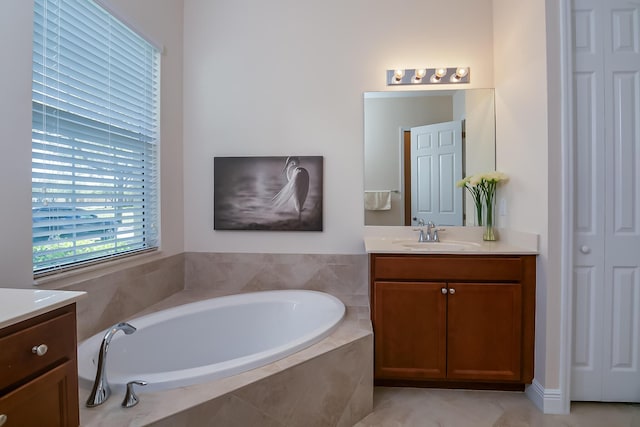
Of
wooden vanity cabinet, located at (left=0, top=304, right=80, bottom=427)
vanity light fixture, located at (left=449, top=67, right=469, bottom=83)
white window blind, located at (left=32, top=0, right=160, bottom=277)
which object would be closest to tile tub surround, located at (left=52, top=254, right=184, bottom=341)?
white window blind, located at (left=32, top=0, right=160, bottom=277)

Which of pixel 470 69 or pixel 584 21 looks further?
pixel 470 69

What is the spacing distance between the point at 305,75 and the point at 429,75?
96 cm

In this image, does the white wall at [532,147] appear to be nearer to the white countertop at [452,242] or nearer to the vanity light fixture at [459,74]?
the white countertop at [452,242]

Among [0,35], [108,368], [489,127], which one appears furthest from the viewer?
[489,127]

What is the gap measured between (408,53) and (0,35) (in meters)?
2.35

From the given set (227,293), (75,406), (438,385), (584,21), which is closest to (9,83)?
(75,406)

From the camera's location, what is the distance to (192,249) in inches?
101

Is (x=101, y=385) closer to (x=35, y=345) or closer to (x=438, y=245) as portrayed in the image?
(x=35, y=345)

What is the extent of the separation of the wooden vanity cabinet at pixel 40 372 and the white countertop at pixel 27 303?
28 millimetres

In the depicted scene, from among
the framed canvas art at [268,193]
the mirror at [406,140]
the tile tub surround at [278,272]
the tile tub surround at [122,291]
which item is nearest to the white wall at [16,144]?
the tile tub surround at [122,291]

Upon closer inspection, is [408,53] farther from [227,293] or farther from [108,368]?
[108,368]

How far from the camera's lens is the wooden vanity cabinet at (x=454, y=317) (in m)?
1.84

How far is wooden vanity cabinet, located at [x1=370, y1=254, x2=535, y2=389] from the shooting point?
1.84 metres

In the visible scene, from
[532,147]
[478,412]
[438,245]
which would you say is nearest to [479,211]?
[438,245]
